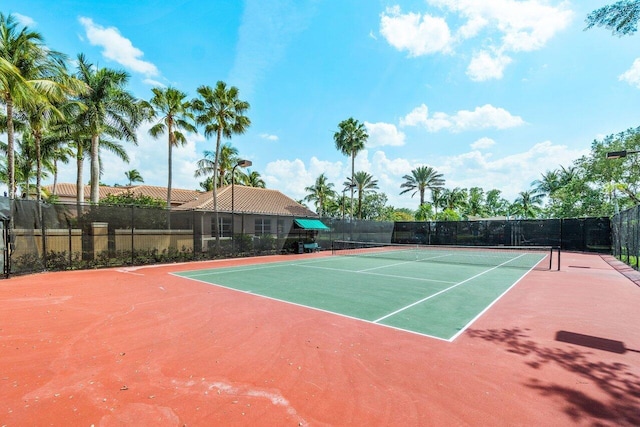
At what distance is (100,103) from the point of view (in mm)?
17188

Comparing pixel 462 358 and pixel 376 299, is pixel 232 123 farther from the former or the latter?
pixel 462 358

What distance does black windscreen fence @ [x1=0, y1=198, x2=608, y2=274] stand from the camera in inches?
431

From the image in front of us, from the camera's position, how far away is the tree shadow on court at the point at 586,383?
9.72 feet

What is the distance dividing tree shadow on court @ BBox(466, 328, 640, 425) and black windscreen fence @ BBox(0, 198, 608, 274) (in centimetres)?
1213

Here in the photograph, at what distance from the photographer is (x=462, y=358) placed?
4.20m

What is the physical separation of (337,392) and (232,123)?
64.9 ft

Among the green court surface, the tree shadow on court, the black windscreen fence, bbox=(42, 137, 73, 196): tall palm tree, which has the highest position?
bbox=(42, 137, 73, 196): tall palm tree

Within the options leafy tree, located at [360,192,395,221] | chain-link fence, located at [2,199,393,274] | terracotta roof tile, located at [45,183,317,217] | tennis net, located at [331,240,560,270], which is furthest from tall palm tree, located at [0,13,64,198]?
leafy tree, located at [360,192,395,221]

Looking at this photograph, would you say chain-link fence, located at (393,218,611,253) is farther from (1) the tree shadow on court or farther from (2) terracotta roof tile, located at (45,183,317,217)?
(1) the tree shadow on court

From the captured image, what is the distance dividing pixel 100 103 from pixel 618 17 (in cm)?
2213

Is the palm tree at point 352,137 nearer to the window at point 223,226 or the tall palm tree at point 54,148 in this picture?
the window at point 223,226

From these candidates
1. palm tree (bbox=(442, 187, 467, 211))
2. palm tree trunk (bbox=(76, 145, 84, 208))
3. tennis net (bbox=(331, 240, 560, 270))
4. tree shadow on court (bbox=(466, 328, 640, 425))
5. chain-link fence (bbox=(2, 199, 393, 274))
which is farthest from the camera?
palm tree (bbox=(442, 187, 467, 211))

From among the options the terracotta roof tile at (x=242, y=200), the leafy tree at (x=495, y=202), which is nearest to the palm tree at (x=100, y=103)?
the terracotta roof tile at (x=242, y=200)

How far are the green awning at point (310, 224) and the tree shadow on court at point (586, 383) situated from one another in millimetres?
17405
